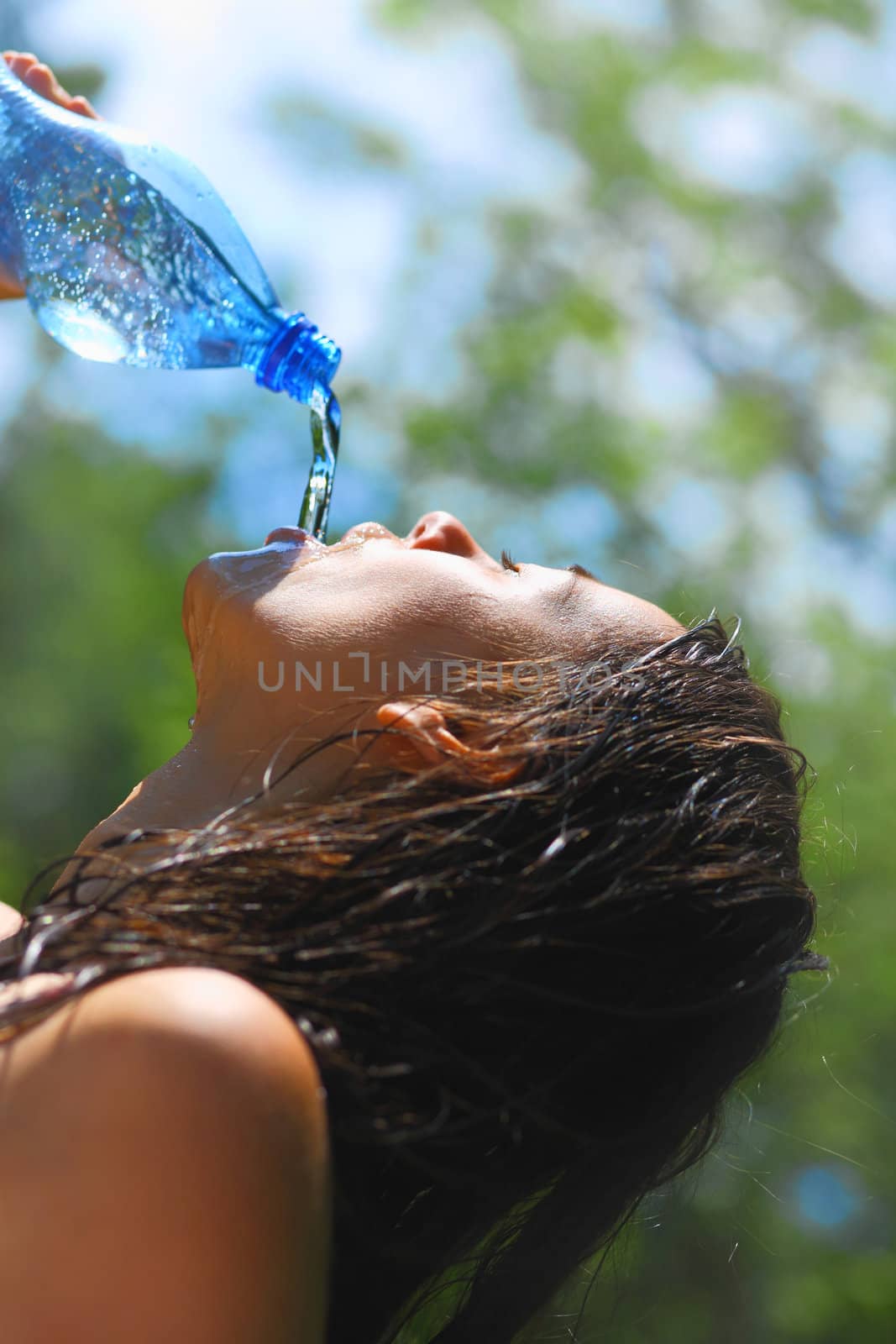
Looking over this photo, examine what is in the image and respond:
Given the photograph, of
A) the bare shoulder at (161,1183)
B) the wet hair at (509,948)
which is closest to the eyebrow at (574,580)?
the wet hair at (509,948)

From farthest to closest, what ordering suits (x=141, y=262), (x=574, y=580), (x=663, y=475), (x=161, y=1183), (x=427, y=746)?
(x=663, y=475)
(x=141, y=262)
(x=574, y=580)
(x=427, y=746)
(x=161, y=1183)

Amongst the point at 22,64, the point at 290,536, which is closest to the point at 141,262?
the point at 22,64

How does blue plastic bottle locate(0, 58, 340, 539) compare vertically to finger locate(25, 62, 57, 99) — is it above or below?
below

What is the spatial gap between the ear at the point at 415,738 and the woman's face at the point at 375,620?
0.15 feet

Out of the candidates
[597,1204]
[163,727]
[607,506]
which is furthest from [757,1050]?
[607,506]

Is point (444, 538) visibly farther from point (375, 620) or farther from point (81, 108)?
point (81, 108)

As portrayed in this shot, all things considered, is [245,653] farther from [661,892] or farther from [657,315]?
[657,315]

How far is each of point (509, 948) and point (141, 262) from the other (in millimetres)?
1271

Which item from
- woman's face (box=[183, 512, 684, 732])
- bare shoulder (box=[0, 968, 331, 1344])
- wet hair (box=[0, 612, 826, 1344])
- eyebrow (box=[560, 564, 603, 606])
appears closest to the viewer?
bare shoulder (box=[0, 968, 331, 1344])

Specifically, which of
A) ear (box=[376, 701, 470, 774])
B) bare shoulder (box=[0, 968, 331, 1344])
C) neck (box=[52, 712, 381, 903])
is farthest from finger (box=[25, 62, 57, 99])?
bare shoulder (box=[0, 968, 331, 1344])

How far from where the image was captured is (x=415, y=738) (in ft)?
4.79

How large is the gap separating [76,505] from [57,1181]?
6.25 meters

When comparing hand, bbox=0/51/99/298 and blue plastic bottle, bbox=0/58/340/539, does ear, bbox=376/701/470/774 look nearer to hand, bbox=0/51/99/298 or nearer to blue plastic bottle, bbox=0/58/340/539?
blue plastic bottle, bbox=0/58/340/539

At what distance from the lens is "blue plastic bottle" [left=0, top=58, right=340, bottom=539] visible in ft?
6.34
